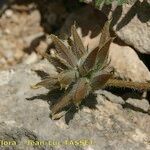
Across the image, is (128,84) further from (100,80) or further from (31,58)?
(31,58)

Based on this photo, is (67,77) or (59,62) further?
(59,62)

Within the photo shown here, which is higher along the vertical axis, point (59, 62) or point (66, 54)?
point (66, 54)

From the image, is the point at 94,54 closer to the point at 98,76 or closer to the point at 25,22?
the point at 98,76

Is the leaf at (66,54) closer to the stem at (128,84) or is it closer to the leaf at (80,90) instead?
the leaf at (80,90)

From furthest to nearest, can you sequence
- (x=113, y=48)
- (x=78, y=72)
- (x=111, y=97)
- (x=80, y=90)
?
(x=113, y=48), (x=111, y=97), (x=78, y=72), (x=80, y=90)

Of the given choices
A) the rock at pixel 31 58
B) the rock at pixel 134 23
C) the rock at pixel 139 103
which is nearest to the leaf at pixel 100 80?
the rock at pixel 139 103

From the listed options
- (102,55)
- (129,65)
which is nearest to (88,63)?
(102,55)

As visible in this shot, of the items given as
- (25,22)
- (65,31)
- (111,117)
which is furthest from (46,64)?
(25,22)
